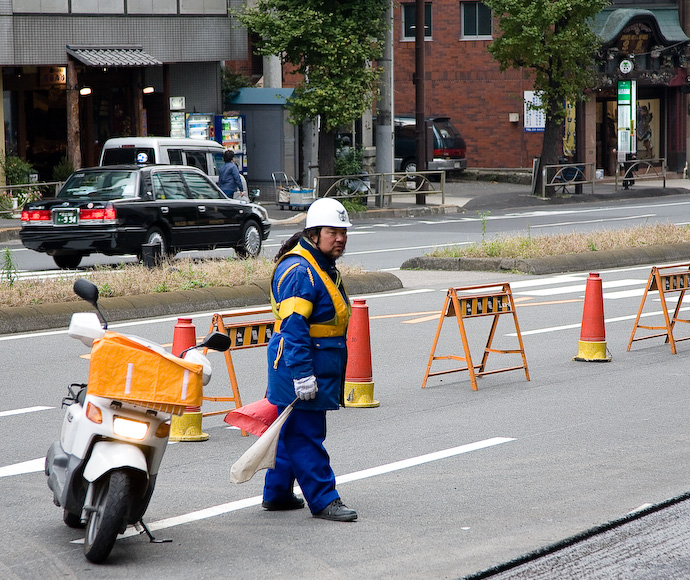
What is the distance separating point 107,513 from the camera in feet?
17.4

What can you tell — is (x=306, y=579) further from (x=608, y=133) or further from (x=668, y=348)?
(x=608, y=133)

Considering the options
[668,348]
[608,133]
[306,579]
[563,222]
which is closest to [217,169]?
[563,222]

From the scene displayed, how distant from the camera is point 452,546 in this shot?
5789 mm

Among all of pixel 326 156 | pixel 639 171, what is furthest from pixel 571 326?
pixel 639 171

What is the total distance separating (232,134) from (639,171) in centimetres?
1825

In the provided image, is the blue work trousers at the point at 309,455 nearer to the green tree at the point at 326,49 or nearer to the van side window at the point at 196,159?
the van side window at the point at 196,159

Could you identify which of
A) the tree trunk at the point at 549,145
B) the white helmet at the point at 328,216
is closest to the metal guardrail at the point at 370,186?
the tree trunk at the point at 549,145

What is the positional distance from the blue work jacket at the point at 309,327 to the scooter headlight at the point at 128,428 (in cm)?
86

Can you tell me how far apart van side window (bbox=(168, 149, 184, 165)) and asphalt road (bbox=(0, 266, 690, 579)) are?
48.9 feet

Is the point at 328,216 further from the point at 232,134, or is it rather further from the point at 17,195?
the point at 232,134

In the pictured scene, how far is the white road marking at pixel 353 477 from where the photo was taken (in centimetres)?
614

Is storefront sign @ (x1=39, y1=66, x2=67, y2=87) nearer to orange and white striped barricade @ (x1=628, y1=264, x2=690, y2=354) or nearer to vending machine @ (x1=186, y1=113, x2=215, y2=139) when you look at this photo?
vending machine @ (x1=186, y1=113, x2=215, y2=139)

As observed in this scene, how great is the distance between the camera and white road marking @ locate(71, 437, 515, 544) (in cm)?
614

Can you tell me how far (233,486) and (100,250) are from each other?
11249mm
